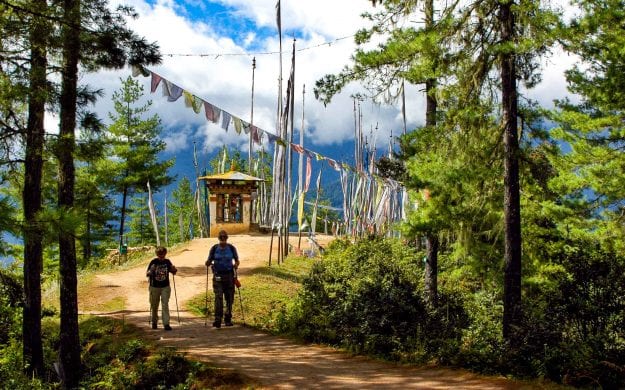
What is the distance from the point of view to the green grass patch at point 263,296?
12.9 meters

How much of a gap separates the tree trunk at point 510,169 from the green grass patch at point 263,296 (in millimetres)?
5017

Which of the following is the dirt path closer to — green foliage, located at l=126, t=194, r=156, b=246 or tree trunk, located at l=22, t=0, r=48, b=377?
tree trunk, located at l=22, t=0, r=48, b=377

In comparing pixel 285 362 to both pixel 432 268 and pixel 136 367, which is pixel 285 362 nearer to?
pixel 136 367

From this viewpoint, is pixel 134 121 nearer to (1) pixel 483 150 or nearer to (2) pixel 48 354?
(2) pixel 48 354

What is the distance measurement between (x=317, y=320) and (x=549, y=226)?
7.95 meters

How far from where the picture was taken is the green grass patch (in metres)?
12.9

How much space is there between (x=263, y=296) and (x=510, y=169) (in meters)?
9.03

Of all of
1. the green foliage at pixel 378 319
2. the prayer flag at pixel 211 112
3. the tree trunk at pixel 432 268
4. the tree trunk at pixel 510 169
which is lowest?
the green foliage at pixel 378 319

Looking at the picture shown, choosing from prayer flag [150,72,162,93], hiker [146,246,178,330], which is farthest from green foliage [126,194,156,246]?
hiker [146,246,178,330]

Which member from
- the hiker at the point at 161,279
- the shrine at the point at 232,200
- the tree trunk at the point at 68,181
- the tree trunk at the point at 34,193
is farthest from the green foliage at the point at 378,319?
the shrine at the point at 232,200

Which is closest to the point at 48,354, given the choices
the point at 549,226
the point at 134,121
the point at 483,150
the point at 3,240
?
the point at 3,240

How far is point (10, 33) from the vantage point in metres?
8.07

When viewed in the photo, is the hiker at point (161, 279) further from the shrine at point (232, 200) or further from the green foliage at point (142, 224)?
the green foliage at point (142, 224)

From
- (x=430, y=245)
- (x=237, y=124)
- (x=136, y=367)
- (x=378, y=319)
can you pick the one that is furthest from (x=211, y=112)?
(x=136, y=367)
